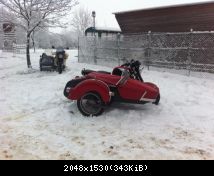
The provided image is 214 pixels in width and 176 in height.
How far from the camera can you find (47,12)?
1573cm

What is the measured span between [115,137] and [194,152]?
156cm

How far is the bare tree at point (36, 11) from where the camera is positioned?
15215 mm

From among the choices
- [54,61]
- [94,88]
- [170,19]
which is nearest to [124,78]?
[94,88]

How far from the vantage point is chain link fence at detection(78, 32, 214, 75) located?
1277 cm

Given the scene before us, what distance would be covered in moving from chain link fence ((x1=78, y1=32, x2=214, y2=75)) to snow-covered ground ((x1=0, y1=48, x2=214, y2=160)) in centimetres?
377

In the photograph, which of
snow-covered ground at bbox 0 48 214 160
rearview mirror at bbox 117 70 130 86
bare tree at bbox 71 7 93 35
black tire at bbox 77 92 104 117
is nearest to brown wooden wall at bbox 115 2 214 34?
snow-covered ground at bbox 0 48 214 160

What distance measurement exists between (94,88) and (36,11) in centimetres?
1047

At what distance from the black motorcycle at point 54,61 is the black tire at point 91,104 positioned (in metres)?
6.92

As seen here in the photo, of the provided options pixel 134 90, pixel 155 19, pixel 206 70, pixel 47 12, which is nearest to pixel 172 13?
pixel 155 19

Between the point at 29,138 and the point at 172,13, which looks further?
the point at 172,13

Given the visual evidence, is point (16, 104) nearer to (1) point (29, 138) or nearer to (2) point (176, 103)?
(1) point (29, 138)

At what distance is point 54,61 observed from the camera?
14094 mm

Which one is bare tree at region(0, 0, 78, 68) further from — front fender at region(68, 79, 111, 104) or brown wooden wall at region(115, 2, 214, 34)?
front fender at region(68, 79, 111, 104)

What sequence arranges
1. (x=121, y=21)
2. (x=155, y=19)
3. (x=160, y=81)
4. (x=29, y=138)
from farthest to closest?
1. (x=121, y=21)
2. (x=155, y=19)
3. (x=160, y=81)
4. (x=29, y=138)
